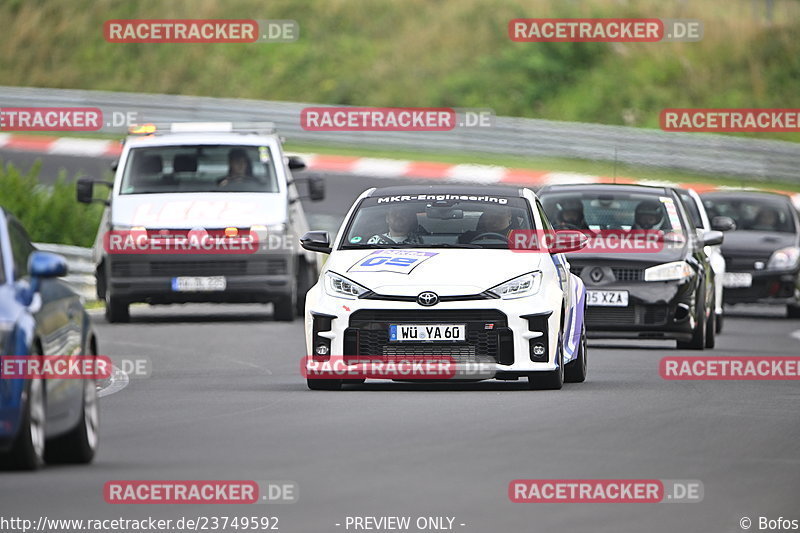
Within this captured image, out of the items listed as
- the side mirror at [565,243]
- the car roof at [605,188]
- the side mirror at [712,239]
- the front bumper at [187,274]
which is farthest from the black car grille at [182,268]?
the side mirror at [565,243]

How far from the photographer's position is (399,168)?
3975cm

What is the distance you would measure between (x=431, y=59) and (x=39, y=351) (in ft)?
134

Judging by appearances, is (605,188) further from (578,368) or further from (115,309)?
(115,309)

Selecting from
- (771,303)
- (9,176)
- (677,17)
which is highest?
(677,17)

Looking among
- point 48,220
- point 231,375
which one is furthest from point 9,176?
point 231,375

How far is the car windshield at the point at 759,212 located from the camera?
2786 centimetres

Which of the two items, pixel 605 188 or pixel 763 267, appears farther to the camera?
pixel 763 267

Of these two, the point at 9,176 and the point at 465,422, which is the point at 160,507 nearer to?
the point at 465,422

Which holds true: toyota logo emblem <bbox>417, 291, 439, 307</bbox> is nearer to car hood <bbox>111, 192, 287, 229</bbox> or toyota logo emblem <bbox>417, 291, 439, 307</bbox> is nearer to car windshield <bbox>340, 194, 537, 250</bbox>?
car windshield <bbox>340, 194, 537, 250</bbox>

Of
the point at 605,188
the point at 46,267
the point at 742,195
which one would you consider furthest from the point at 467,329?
the point at 742,195

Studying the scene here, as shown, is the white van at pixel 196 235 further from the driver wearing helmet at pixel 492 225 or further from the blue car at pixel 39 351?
the blue car at pixel 39 351

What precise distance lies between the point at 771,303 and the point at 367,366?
13.4 metres

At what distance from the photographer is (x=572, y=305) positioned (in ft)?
50.4

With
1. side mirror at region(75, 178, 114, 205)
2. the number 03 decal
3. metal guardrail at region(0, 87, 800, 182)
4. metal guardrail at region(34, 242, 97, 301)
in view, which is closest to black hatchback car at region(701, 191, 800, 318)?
metal guardrail at region(34, 242, 97, 301)
